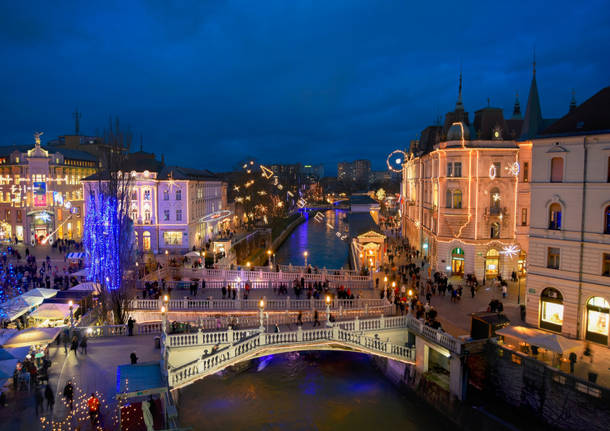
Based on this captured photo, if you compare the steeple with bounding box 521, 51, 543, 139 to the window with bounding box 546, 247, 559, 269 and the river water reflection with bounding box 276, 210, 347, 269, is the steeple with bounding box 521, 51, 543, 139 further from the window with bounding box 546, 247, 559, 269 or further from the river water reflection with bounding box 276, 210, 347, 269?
the river water reflection with bounding box 276, 210, 347, 269

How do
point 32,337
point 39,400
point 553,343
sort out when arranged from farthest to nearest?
point 32,337, point 553,343, point 39,400

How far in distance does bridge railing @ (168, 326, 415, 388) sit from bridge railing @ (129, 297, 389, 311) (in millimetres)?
3951

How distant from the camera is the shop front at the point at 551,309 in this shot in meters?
22.1

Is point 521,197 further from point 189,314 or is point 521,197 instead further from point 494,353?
point 189,314

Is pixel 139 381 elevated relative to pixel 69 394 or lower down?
elevated

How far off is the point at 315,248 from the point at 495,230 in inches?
1444

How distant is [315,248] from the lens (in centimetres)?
6850

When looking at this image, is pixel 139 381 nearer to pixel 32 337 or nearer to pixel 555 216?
pixel 32 337

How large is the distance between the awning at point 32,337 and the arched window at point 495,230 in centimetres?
2976

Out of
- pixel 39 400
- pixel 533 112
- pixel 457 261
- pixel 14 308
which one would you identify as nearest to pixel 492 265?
pixel 457 261

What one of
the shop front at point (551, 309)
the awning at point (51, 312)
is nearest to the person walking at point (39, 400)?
the awning at point (51, 312)

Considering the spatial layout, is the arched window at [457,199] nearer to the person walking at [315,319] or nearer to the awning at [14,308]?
the person walking at [315,319]

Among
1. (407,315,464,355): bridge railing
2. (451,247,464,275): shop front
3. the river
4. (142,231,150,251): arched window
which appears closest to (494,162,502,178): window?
(451,247,464,275): shop front

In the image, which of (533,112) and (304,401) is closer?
(304,401)
